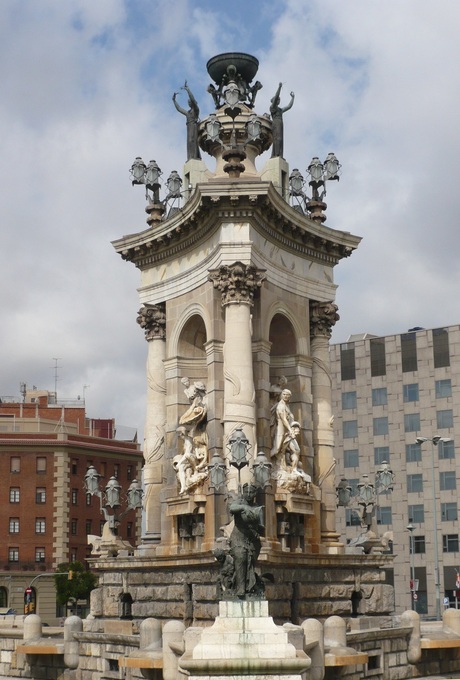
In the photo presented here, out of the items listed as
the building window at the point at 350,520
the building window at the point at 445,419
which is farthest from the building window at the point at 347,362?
the building window at the point at 350,520

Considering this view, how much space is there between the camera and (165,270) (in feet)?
118

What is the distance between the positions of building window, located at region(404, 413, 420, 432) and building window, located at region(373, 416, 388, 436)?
5.65 ft

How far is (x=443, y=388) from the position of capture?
266 feet

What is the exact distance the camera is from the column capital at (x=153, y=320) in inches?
1410

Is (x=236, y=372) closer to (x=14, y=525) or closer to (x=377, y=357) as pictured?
(x=377, y=357)

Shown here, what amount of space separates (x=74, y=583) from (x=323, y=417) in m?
A: 53.5

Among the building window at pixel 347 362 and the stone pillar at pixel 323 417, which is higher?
the building window at pixel 347 362

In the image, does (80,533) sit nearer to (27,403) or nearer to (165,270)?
(27,403)

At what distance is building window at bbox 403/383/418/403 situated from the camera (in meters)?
82.4

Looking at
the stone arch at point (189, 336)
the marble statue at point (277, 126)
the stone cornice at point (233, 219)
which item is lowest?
the stone arch at point (189, 336)

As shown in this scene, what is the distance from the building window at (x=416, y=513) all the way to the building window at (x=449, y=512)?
67.1 inches

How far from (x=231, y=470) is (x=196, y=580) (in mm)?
3141

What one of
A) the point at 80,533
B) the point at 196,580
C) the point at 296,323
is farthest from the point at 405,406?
the point at 196,580

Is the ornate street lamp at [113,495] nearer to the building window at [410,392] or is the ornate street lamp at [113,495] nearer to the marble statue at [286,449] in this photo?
the marble statue at [286,449]
